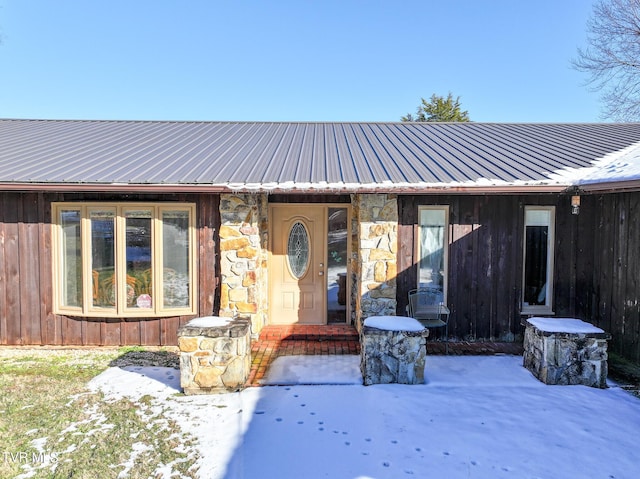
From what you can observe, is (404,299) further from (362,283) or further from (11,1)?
(11,1)

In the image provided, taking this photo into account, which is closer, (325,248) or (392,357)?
(392,357)

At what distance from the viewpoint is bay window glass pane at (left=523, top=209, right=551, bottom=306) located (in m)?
5.99

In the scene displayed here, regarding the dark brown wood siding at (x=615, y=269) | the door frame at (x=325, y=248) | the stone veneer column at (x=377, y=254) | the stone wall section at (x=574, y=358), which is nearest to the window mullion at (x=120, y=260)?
the door frame at (x=325, y=248)

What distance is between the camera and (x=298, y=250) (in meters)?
6.61

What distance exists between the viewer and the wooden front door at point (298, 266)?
259 inches

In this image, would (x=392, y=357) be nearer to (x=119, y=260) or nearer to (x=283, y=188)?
(x=283, y=188)

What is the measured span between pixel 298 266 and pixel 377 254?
1.60 m

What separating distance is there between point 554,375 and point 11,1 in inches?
712

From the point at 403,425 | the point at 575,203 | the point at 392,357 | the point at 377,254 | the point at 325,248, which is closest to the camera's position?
the point at 403,425

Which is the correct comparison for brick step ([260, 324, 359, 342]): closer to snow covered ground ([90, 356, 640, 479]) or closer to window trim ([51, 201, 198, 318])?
snow covered ground ([90, 356, 640, 479])

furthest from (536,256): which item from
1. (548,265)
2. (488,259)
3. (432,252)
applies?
(432,252)

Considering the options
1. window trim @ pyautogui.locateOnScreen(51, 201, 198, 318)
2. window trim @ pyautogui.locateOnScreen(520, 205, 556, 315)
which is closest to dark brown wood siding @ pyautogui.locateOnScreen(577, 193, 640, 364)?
window trim @ pyautogui.locateOnScreen(520, 205, 556, 315)

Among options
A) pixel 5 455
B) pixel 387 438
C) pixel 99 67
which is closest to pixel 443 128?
pixel 387 438

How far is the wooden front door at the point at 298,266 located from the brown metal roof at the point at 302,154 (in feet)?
2.98
